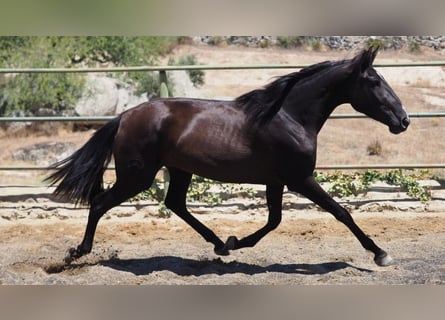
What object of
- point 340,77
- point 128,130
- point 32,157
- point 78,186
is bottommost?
point 32,157

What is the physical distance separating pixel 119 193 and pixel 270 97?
4.58 feet

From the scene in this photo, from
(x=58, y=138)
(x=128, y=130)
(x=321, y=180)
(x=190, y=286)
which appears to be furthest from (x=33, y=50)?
(x=190, y=286)

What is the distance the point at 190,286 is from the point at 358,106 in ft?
6.12

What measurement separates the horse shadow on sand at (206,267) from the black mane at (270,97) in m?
1.15

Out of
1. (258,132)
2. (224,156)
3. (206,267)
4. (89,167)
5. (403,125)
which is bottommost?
(206,267)

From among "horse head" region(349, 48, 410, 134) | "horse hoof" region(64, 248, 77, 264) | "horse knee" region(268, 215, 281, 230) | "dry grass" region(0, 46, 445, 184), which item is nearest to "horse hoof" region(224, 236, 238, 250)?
"horse knee" region(268, 215, 281, 230)

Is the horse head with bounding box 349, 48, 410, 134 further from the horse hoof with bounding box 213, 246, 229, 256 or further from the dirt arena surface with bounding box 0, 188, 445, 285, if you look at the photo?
the horse hoof with bounding box 213, 246, 229, 256

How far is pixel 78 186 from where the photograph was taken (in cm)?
554

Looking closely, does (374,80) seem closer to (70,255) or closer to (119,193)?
(119,193)

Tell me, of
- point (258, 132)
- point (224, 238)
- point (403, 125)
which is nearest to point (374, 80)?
point (403, 125)

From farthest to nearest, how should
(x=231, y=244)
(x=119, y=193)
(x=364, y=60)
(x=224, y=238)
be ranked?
(x=224, y=238) → (x=231, y=244) → (x=119, y=193) → (x=364, y=60)

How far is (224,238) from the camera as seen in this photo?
660 centimetres

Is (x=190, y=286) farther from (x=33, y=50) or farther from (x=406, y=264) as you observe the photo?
(x=33, y=50)

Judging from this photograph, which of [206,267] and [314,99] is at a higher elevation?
[314,99]
